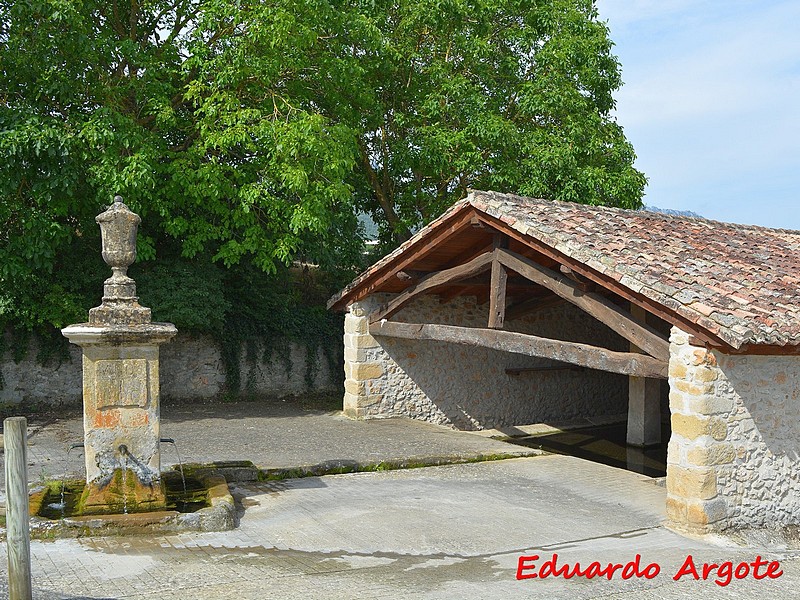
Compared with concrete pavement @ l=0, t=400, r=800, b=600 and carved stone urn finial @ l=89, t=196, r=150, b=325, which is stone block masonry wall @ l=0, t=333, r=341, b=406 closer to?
concrete pavement @ l=0, t=400, r=800, b=600

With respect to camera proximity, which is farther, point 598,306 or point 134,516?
point 598,306

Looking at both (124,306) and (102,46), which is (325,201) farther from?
(124,306)

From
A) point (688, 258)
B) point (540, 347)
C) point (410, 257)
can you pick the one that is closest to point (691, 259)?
point (688, 258)

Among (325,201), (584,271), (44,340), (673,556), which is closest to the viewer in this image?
(673,556)

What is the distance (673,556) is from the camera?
19.3ft

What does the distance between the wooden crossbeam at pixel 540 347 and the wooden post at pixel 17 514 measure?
17.5 ft

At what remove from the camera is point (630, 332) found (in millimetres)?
7484

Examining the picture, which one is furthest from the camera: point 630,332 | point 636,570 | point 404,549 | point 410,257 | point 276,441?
point 410,257

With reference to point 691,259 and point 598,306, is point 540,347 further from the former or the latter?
point 691,259

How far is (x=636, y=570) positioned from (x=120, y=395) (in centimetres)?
402

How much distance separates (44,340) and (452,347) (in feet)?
21.0

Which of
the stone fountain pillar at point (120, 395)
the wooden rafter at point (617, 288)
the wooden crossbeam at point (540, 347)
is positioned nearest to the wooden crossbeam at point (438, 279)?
the wooden crossbeam at point (540, 347)

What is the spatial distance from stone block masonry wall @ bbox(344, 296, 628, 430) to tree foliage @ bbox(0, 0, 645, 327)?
2049mm

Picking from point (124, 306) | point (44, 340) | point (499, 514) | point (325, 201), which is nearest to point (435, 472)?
point (499, 514)
